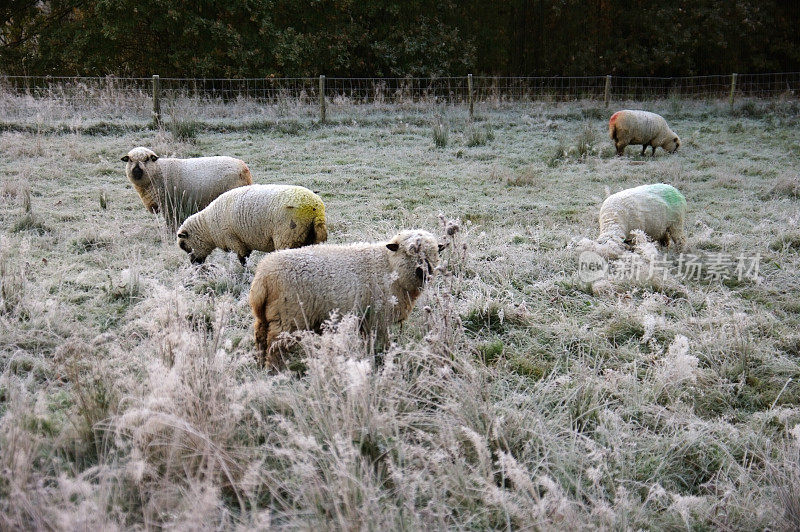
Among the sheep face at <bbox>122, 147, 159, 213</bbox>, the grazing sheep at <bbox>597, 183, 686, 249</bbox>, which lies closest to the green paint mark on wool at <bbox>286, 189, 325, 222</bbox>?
the sheep face at <bbox>122, 147, 159, 213</bbox>

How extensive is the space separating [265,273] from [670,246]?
177 inches

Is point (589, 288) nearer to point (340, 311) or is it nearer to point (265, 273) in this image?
point (340, 311)

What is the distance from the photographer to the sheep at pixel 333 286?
340cm

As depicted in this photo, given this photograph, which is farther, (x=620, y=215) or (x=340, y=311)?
(x=620, y=215)

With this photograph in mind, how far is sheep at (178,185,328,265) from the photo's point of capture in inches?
188

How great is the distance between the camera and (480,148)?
36.8 ft

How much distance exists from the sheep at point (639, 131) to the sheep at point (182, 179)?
7.79 metres

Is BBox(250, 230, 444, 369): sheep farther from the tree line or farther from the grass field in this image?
the tree line

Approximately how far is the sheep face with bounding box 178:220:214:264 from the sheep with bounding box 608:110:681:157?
344 inches

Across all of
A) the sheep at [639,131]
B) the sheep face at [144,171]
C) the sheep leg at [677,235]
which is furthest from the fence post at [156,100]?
the sheep leg at [677,235]

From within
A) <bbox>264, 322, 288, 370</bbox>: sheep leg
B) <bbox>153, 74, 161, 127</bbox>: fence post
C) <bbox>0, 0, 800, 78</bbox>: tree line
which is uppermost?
<bbox>0, 0, 800, 78</bbox>: tree line

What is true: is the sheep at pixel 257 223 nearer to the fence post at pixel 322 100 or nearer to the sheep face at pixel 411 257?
the sheep face at pixel 411 257

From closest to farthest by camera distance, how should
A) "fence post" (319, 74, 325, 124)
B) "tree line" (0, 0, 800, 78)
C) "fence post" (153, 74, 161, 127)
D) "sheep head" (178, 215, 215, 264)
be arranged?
"sheep head" (178, 215, 215, 264)
"fence post" (153, 74, 161, 127)
"fence post" (319, 74, 325, 124)
"tree line" (0, 0, 800, 78)

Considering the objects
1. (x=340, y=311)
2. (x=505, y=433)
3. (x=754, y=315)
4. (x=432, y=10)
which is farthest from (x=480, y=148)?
(x=432, y=10)
